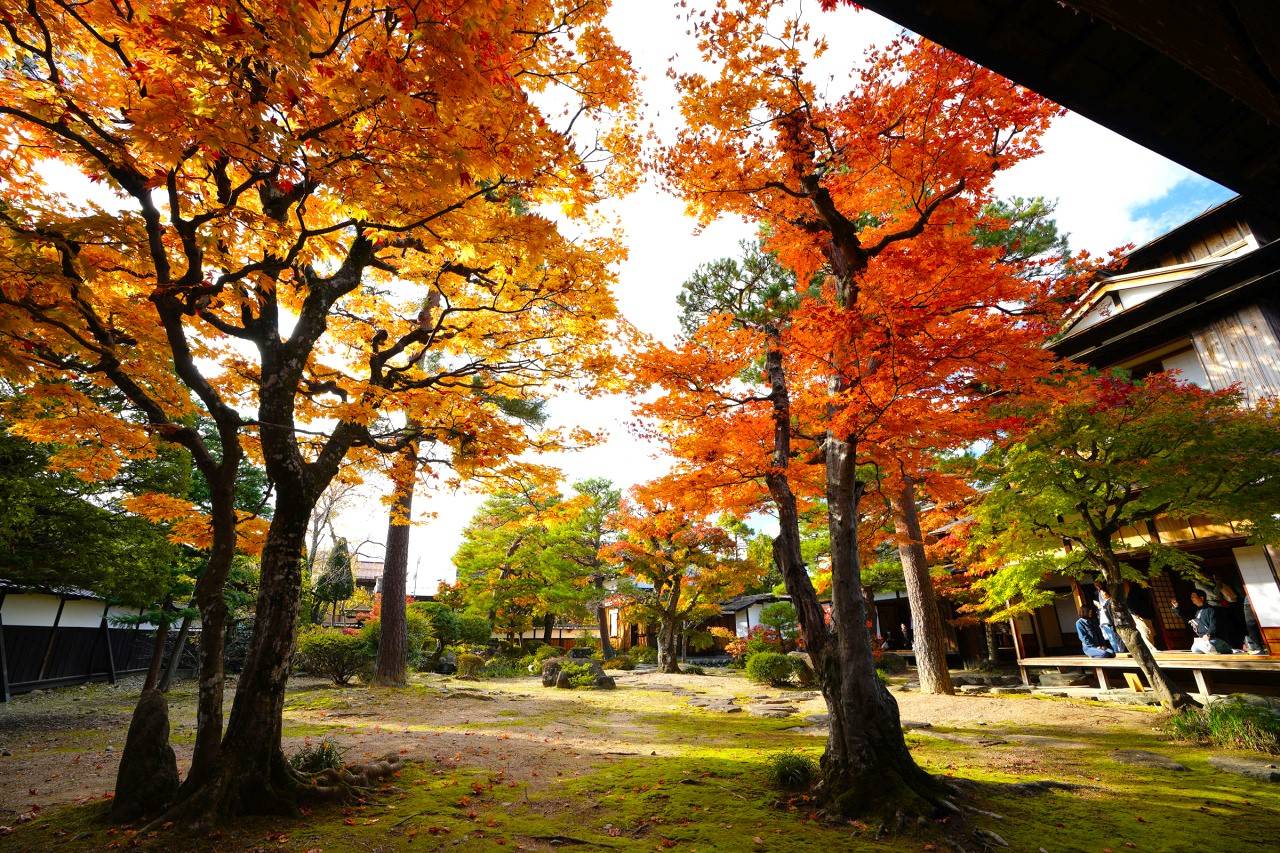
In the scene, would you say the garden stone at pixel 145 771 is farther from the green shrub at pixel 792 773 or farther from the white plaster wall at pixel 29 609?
the white plaster wall at pixel 29 609

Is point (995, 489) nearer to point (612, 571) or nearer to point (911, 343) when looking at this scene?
point (911, 343)

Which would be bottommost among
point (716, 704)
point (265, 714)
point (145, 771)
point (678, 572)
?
point (716, 704)

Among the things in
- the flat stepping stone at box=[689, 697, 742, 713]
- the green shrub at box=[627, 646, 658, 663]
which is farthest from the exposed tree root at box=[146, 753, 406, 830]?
the green shrub at box=[627, 646, 658, 663]

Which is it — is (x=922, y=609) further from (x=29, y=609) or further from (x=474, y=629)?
(x=29, y=609)

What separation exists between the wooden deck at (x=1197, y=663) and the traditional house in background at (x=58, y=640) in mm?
24686

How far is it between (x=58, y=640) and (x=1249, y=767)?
80.5 ft

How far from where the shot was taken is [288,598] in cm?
525

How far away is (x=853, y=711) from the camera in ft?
17.7

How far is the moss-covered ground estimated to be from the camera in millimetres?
4238

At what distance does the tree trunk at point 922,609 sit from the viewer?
12438mm

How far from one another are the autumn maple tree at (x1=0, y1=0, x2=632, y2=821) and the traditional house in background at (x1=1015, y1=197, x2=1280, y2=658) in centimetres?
1210

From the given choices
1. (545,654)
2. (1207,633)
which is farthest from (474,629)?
(1207,633)

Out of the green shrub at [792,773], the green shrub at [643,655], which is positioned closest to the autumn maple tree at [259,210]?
the green shrub at [792,773]

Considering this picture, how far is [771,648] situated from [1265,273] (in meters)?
17.5
